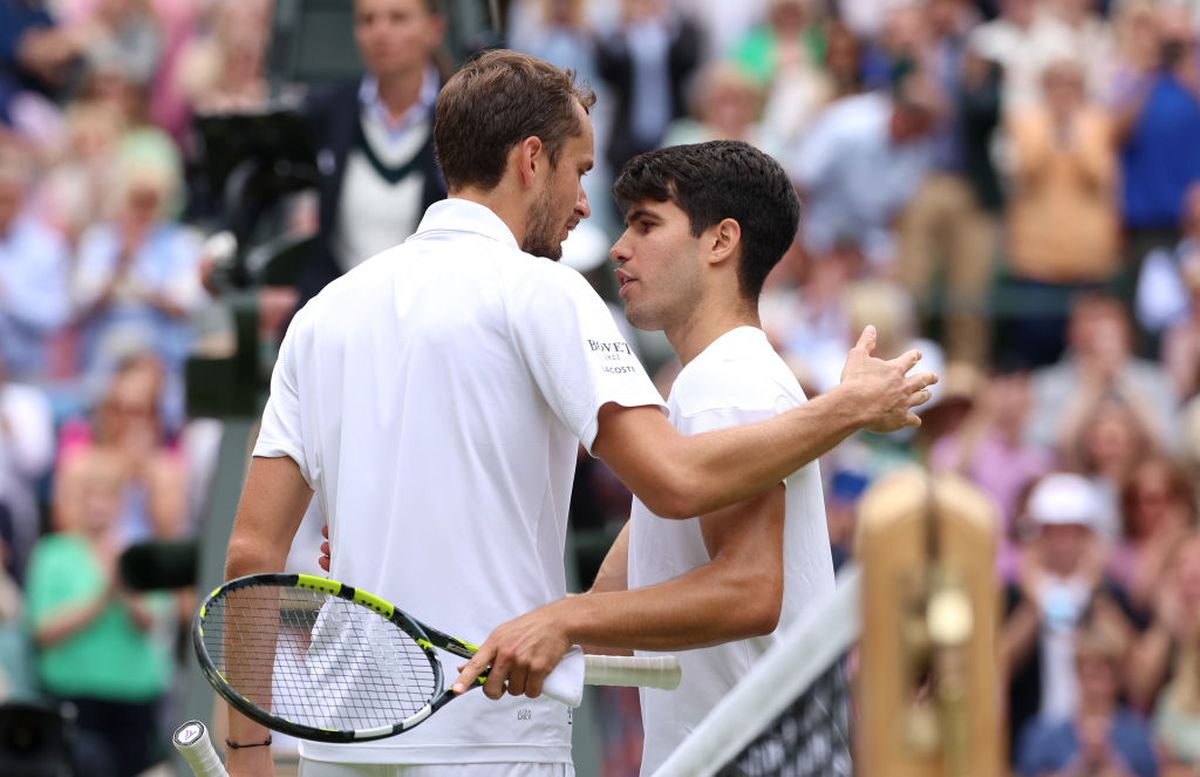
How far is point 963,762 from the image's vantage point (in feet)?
7.51

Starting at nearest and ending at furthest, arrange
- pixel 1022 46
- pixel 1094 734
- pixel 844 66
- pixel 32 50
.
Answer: pixel 1094 734, pixel 1022 46, pixel 844 66, pixel 32 50

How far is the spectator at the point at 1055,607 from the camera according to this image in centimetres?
811

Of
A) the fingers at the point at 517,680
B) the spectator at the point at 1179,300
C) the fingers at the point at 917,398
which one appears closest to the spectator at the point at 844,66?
the spectator at the point at 1179,300

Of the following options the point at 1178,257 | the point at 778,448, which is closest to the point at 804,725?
the point at 778,448

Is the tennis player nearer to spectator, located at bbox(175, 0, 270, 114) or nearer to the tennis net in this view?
the tennis net

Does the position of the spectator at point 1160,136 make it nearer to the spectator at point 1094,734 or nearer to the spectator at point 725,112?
the spectator at point 725,112

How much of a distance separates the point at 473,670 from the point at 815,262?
7408 mm

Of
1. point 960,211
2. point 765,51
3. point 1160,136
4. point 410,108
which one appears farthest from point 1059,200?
point 410,108

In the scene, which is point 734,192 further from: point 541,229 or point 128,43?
point 128,43

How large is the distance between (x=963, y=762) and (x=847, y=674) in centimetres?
63

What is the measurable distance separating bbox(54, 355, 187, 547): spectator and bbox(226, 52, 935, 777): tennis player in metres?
4.78

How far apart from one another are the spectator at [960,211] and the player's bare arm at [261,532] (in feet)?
23.4

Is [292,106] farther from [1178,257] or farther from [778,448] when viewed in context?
[1178,257]

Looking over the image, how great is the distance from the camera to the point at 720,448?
344 cm
